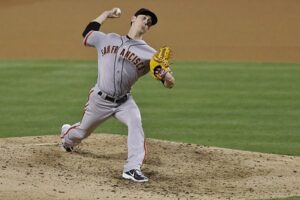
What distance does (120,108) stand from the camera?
751cm

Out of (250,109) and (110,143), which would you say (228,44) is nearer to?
(250,109)

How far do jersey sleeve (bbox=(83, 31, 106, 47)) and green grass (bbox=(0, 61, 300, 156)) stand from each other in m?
2.22

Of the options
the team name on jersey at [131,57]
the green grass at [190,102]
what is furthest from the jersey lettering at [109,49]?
the green grass at [190,102]

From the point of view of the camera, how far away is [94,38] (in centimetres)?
760

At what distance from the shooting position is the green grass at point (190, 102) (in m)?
9.62

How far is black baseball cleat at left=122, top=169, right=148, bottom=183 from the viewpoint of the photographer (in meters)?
7.00

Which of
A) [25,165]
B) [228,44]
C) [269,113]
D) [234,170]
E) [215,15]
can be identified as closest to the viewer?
[25,165]

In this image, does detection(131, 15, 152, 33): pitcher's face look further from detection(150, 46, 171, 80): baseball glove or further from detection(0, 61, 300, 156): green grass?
detection(0, 61, 300, 156): green grass

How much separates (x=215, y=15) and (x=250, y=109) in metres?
9.13

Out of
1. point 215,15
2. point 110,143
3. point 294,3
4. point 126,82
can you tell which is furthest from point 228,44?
point 126,82

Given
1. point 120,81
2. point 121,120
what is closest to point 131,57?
point 120,81

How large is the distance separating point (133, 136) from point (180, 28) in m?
11.8

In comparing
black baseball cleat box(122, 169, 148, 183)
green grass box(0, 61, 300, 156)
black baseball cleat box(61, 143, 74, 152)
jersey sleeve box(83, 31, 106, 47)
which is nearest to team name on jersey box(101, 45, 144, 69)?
jersey sleeve box(83, 31, 106, 47)

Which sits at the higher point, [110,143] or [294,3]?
[294,3]
